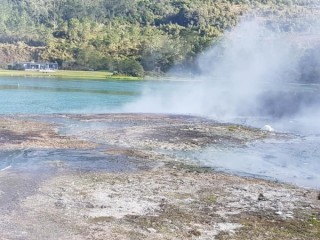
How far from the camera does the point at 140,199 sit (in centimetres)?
1742

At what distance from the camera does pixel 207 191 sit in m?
18.8

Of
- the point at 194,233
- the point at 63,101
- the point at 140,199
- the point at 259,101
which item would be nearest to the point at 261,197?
the point at 140,199

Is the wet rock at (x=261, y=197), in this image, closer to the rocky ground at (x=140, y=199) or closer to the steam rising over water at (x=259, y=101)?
the rocky ground at (x=140, y=199)

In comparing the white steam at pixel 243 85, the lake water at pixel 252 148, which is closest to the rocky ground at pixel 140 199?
the lake water at pixel 252 148

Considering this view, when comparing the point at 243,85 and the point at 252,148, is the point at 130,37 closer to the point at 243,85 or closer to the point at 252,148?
the point at 243,85

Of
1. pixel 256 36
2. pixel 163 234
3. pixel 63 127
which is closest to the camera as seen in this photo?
pixel 163 234

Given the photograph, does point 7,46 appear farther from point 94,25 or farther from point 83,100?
point 83,100

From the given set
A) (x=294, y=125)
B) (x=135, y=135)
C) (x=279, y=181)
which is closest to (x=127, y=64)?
(x=294, y=125)

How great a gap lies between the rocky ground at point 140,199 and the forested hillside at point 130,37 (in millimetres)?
A: 93295

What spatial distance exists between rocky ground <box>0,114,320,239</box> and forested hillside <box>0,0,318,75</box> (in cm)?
9329

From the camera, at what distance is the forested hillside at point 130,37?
420 ft

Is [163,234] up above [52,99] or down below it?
above

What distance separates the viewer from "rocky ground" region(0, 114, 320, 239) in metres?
14.4

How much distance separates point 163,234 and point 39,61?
130486 mm
